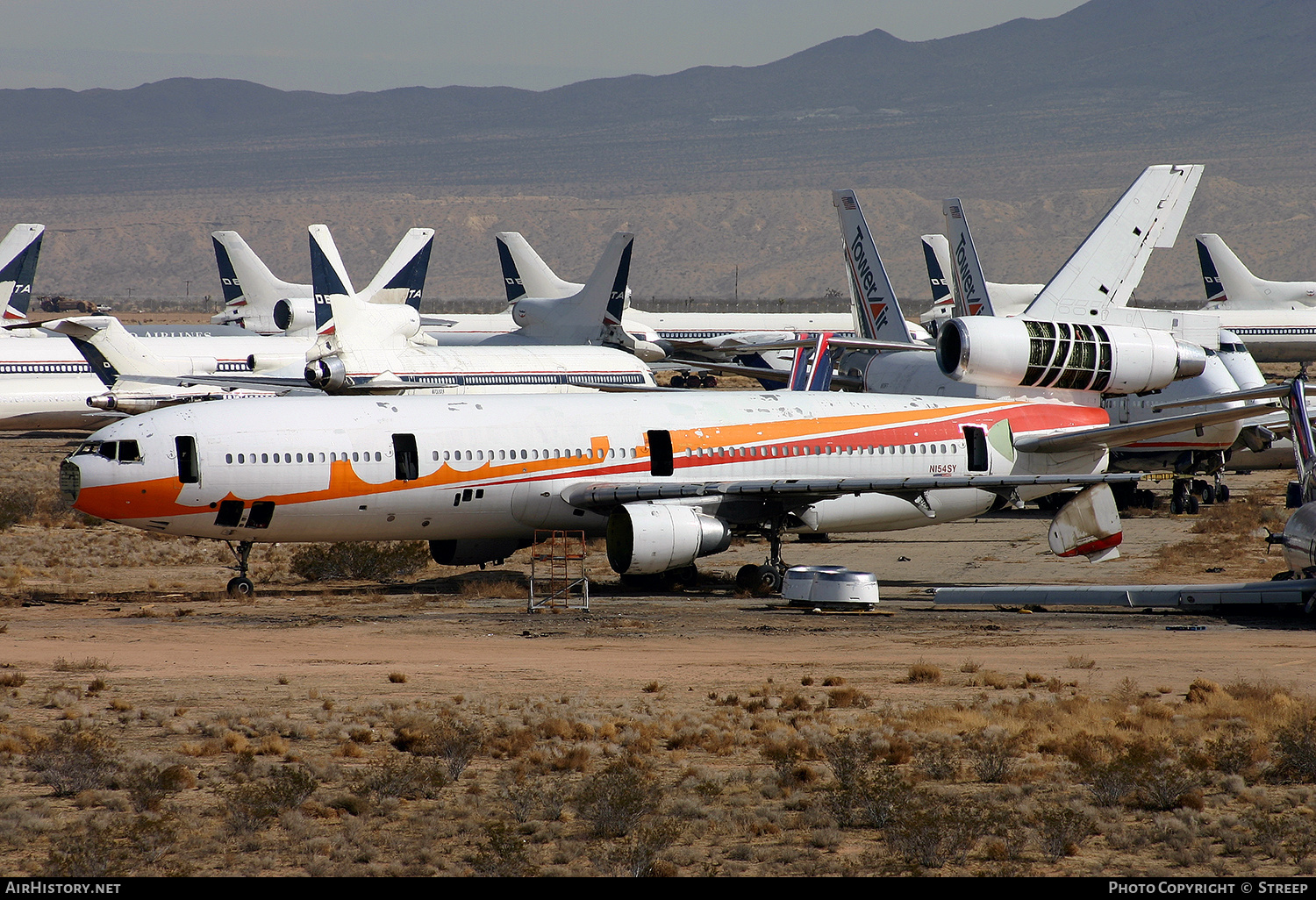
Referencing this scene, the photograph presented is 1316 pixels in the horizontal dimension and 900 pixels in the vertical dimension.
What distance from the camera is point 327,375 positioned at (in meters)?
53.8

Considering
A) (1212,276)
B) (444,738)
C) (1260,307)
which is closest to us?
(444,738)

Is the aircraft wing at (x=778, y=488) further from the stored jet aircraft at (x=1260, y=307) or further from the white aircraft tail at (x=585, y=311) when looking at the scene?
the stored jet aircraft at (x=1260, y=307)

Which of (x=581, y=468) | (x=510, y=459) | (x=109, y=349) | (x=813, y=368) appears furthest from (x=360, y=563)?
(x=109, y=349)

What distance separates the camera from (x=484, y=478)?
3055cm

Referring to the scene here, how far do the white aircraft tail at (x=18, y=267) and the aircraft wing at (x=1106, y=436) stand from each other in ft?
191

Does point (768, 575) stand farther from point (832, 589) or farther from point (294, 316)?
point (294, 316)

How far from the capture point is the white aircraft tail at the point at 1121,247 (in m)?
39.4

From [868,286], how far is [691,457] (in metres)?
22.2

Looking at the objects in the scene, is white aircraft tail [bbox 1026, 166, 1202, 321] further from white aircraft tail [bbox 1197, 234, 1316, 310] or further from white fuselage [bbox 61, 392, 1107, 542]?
white aircraft tail [bbox 1197, 234, 1316, 310]

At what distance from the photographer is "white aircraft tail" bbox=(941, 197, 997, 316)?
50406 mm

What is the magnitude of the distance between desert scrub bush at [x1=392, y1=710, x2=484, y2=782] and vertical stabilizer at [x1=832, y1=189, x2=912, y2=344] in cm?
3636

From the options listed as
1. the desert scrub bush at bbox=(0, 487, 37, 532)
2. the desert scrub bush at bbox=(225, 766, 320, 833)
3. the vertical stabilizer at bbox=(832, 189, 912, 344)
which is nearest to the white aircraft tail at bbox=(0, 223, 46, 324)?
the desert scrub bush at bbox=(0, 487, 37, 532)

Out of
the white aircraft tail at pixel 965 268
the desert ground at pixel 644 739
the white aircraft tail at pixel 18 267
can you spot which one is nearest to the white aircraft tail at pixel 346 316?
the white aircraft tail at pixel 18 267

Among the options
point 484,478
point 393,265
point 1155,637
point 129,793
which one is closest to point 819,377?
point 484,478
